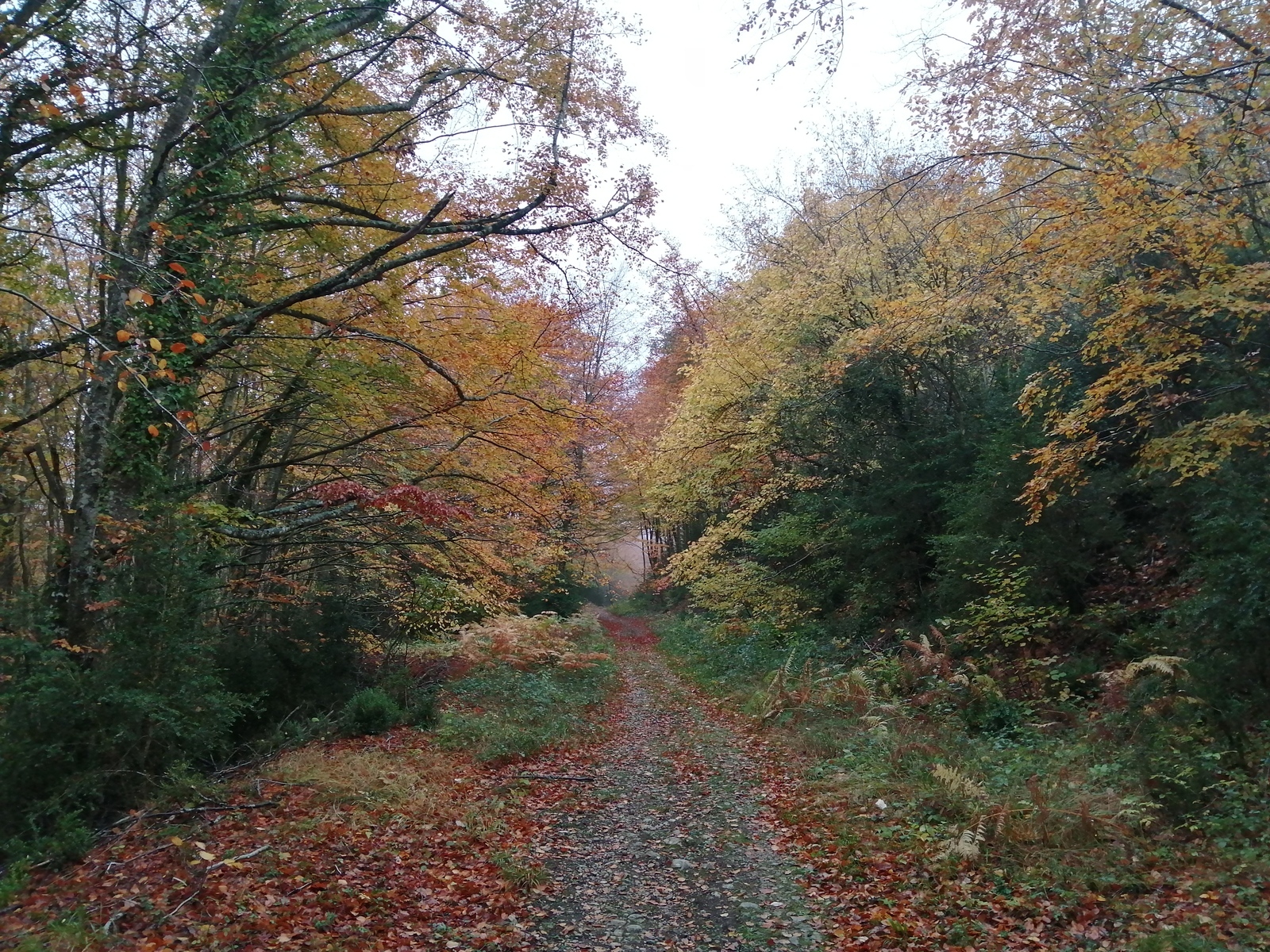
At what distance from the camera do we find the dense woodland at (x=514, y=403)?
6.36 m

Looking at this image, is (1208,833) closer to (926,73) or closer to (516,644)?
(926,73)

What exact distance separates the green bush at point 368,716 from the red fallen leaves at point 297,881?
2466 mm

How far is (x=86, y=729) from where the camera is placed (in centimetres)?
629

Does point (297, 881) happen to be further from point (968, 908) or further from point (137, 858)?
point (968, 908)

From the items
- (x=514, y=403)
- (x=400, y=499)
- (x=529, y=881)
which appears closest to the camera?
(x=529, y=881)

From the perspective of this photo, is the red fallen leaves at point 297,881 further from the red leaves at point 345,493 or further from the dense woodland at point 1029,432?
the dense woodland at point 1029,432

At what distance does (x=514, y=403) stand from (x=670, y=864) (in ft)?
22.2

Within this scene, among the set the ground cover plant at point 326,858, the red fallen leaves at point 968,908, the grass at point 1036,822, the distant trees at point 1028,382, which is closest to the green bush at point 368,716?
the ground cover plant at point 326,858

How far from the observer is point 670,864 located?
21.4 ft

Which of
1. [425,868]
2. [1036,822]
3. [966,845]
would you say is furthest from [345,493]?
[1036,822]

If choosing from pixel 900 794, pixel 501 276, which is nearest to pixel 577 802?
pixel 900 794

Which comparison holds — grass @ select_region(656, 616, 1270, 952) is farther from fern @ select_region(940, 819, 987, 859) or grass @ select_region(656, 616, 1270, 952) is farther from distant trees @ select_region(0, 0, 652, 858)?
distant trees @ select_region(0, 0, 652, 858)

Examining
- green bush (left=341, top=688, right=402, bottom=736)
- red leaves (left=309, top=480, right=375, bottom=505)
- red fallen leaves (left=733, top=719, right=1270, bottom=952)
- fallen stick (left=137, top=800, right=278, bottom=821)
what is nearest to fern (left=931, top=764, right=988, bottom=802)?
red fallen leaves (left=733, top=719, right=1270, bottom=952)

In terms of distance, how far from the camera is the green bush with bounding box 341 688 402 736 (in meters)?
9.69
